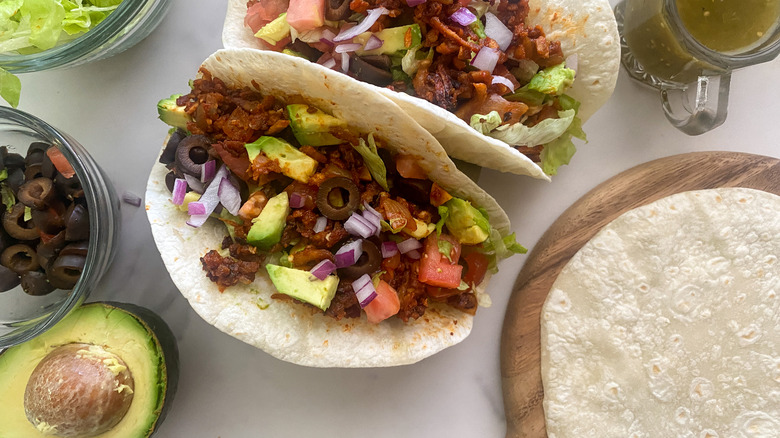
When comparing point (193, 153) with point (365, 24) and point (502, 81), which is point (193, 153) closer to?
point (365, 24)

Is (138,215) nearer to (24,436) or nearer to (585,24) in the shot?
(24,436)

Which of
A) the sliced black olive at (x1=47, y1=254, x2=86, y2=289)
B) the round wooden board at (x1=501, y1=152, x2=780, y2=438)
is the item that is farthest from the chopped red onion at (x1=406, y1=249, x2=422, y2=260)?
the sliced black olive at (x1=47, y1=254, x2=86, y2=289)

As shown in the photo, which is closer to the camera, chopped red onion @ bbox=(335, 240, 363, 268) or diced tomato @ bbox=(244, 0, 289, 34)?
chopped red onion @ bbox=(335, 240, 363, 268)

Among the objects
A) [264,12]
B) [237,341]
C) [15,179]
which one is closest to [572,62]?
[264,12]

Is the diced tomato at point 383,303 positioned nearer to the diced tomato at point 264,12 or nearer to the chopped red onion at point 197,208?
the chopped red onion at point 197,208

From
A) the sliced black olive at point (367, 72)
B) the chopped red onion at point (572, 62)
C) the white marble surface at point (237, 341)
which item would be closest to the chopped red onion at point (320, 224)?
the sliced black olive at point (367, 72)

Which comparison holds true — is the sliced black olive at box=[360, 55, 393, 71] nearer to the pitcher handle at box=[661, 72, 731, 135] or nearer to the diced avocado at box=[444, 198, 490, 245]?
the diced avocado at box=[444, 198, 490, 245]

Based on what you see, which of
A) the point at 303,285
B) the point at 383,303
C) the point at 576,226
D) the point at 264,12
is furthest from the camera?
the point at 576,226
